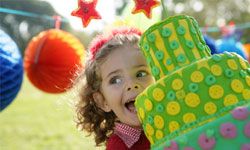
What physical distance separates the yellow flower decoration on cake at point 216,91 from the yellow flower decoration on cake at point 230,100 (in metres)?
0.02

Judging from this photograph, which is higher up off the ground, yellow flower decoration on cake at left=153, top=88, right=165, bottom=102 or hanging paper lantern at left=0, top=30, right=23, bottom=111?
hanging paper lantern at left=0, top=30, right=23, bottom=111

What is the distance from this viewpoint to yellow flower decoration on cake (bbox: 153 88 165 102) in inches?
45.9

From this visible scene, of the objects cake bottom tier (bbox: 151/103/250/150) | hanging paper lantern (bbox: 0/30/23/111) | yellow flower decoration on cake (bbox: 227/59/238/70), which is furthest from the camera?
hanging paper lantern (bbox: 0/30/23/111)

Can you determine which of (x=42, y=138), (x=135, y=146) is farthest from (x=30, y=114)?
(x=135, y=146)

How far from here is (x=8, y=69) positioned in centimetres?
260

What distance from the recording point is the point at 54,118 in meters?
7.05

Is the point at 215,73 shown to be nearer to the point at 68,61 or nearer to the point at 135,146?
the point at 135,146

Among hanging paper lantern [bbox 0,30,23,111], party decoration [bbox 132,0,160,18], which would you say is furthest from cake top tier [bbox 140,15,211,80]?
hanging paper lantern [bbox 0,30,23,111]

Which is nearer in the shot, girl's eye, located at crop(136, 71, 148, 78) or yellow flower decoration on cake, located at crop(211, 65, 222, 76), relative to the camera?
yellow flower decoration on cake, located at crop(211, 65, 222, 76)

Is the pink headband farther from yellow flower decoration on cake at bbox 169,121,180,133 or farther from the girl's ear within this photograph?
yellow flower decoration on cake at bbox 169,121,180,133

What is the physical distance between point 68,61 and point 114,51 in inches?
49.9

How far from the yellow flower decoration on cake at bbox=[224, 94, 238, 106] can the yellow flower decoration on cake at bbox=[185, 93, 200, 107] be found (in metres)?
0.06

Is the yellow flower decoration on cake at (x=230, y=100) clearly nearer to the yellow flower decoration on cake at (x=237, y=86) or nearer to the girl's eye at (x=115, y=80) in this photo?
the yellow flower decoration on cake at (x=237, y=86)

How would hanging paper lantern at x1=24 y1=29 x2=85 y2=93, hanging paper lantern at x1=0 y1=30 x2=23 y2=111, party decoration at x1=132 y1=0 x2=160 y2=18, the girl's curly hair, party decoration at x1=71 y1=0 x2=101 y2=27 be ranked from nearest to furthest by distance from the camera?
party decoration at x1=132 y1=0 x2=160 y2=18 < party decoration at x1=71 y1=0 x2=101 y2=27 < the girl's curly hair < hanging paper lantern at x1=0 y1=30 x2=23 y2=111 < hanging paper lantern at x1=24 y1=29 x2=85 y2=93
